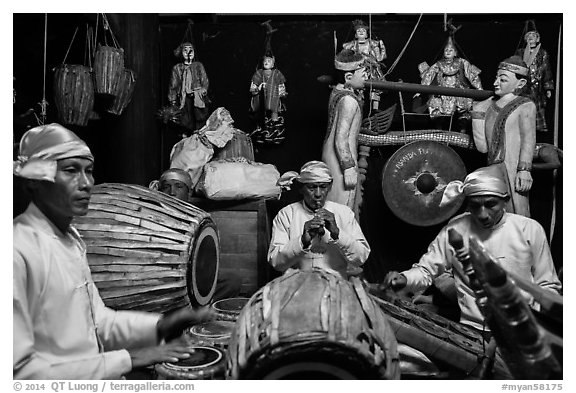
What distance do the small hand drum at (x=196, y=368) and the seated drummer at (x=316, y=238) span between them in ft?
3.97

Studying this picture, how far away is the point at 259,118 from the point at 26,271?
3977 millimetres

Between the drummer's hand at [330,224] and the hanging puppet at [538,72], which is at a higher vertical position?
the hanging puppet at [538,72]

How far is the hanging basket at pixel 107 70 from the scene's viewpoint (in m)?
4.36

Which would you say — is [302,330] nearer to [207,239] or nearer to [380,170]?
[207,239]

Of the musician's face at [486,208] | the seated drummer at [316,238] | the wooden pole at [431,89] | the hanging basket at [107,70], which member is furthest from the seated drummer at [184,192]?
the musician's face at [486,208]

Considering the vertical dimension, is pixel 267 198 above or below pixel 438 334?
above

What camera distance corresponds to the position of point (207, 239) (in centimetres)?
336

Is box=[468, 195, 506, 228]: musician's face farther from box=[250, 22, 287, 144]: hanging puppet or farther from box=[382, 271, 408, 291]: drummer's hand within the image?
box=[250, 22, 287, 144]: hanging puppet

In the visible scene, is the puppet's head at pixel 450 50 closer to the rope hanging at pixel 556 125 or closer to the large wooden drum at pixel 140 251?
the rope hanging at pixel 556 125

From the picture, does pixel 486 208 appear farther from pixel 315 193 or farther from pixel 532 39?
pixel 532 39

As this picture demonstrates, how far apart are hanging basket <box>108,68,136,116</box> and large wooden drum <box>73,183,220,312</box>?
5.08 feet

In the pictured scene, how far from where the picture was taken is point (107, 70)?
14.4ft

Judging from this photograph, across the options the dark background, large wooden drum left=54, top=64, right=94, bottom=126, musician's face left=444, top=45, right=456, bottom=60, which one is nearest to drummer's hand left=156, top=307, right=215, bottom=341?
large wooden drum left=54, top=64, right=94, bottom=126

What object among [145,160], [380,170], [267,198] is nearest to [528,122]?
[380,170]
